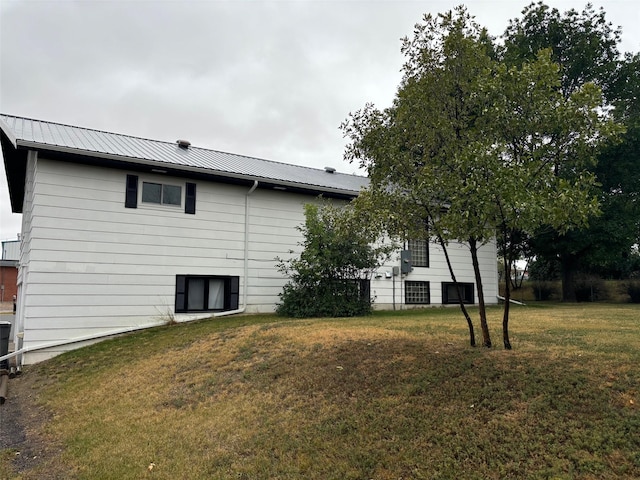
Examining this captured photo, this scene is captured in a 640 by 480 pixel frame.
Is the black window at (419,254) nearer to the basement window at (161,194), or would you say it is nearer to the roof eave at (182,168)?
the roof eave at (182,168)

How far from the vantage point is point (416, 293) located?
49.5ft

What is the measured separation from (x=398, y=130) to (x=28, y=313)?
8.68 meters

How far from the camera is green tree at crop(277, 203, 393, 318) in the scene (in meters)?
11.3

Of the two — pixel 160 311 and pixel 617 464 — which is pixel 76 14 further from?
pixel 617 464

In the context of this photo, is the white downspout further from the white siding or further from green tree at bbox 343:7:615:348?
green tree at bbox 343:7:615:348

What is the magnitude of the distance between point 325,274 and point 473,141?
6912mm

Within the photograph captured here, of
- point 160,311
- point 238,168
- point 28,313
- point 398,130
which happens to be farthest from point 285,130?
point 398,130

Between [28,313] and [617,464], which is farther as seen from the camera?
[28,313]

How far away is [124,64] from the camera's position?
41.0ft

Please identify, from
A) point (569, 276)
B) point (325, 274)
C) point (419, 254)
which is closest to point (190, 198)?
point (325, 274)

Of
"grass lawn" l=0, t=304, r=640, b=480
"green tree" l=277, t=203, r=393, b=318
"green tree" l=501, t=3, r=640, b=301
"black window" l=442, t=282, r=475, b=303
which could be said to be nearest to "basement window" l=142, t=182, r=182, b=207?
"green tree" l=277, t=203, r=393, b=318

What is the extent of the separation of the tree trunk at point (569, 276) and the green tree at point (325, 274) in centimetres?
1309

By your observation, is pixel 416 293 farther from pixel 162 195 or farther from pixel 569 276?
pixel 569 276

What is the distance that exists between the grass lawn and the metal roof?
511cm
